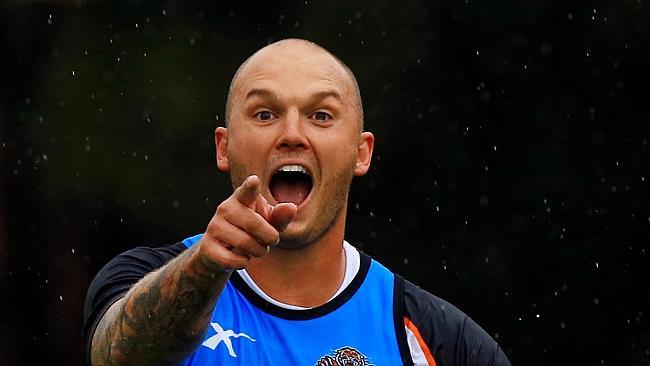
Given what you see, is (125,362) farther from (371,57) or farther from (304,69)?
(371,57)

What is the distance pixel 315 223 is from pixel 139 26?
3.08 metres

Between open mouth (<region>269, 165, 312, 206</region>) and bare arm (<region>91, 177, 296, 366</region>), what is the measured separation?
665 mm

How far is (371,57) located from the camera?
6.84m

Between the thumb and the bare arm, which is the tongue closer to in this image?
the bare arm

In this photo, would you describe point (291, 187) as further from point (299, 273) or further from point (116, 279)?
point (116, 279)

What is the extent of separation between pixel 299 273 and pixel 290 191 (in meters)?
0.25

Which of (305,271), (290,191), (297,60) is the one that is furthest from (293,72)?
(305,271)

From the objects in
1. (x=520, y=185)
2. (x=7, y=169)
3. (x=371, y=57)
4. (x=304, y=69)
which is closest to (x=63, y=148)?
(x=7, y=169)

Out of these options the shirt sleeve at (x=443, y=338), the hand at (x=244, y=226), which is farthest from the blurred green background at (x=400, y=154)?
the hand at (x=244, y=226)

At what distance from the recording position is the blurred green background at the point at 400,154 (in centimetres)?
680

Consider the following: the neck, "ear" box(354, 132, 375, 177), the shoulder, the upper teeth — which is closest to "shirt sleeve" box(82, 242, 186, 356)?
the shoulder

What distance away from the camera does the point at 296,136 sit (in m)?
3.99

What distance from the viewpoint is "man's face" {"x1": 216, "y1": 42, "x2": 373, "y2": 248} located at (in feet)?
13.2

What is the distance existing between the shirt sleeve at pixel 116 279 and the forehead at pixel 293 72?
0.53 metres
